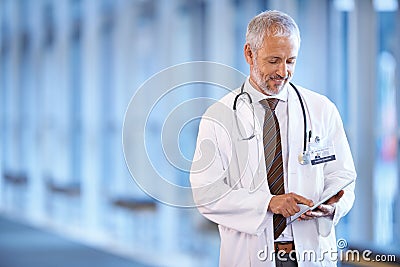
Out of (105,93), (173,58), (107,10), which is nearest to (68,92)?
(105,93)

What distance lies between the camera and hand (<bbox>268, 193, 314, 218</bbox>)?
1637mm

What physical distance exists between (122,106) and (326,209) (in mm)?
6984


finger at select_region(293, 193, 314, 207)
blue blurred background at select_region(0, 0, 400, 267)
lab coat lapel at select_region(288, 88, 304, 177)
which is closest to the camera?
finger at select_region(293, 193, 314, 207)

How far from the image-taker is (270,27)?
1.65 meters

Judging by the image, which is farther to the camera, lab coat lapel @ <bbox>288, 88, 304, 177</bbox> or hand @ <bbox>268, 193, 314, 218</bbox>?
lab coat lapel @ <bbox>288, 88, 304, 177</bbox>

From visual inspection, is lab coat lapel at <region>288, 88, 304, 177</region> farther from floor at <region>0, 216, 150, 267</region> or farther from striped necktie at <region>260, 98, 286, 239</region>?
floor at <region>0, 216, 150, 267</region>

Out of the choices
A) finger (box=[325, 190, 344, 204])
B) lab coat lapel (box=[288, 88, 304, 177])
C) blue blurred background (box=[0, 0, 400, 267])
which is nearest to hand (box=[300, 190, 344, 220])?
finger (box=[325, 190, 344, 204])

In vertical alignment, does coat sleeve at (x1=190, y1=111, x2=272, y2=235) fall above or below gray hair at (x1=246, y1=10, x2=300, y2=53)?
below

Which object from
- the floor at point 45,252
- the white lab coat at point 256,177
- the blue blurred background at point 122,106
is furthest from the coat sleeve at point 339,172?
the floor at point 45,252

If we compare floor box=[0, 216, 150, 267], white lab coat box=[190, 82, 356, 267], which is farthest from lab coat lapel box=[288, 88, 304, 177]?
floor box=[0, 216, 150, 267]

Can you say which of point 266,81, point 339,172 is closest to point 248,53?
point 266,81

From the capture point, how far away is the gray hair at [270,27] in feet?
5.40

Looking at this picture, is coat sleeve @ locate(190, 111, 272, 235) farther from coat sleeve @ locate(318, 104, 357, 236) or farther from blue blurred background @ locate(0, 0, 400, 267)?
blue blurred background @ locate(0, 0, 400, 267)

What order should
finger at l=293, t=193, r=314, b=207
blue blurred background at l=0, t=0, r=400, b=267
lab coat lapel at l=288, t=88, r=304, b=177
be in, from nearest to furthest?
finger at l=293, t=193, r=314, b=207 → lab coat lapel at l=288, t=88, r=304, b=177 → blue blurred background at l=0, t=0, r=400, b=267
